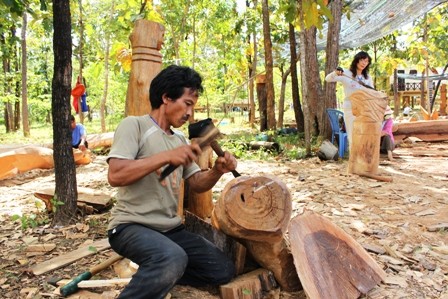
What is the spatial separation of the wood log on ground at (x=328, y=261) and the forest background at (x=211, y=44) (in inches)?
58.1

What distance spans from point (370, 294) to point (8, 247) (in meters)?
2.86

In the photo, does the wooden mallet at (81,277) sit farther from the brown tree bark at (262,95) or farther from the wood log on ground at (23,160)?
the brown tree bark at (262,95)

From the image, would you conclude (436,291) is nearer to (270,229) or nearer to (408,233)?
(408,233)

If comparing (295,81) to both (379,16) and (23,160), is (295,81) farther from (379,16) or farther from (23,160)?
(23,160)

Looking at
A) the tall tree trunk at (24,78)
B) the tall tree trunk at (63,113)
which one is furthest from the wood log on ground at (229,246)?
the tall tree trunk at (24,78)

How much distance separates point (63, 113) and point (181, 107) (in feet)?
5.48

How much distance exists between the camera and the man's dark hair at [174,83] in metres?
2.15

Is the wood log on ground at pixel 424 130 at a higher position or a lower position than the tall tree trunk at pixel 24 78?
lower

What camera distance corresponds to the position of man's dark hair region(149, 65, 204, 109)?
7.05ft

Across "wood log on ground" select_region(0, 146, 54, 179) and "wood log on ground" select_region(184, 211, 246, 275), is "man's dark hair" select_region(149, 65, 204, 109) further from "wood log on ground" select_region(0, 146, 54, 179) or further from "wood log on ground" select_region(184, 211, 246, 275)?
"wood log on ground" select_region(0, 146, 54, 179)

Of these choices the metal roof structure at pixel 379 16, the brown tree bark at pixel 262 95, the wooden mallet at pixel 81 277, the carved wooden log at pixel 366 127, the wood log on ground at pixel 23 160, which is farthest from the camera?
the brown tree bark at pixel 262 95

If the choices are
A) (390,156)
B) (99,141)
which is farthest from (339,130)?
(99,141)

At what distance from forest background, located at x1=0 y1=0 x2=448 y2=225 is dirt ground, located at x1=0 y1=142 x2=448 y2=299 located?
1.94 ft

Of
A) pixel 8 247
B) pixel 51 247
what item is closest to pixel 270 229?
pixel 51 247
